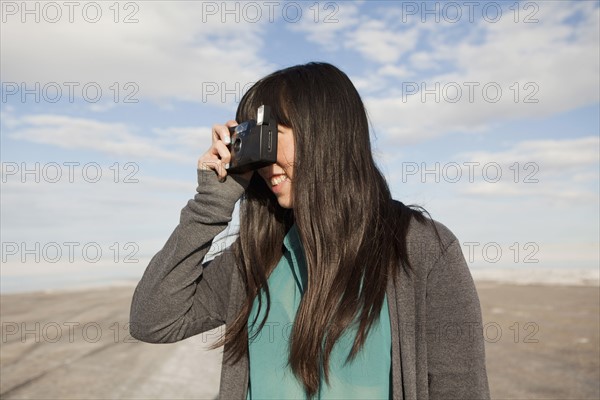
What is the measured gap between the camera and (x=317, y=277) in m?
1.79

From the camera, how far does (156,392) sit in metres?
4.99

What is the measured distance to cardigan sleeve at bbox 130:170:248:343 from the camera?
1944 mm

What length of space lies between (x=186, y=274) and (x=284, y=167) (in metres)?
0.47

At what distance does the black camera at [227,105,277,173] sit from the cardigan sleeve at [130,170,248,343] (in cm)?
15

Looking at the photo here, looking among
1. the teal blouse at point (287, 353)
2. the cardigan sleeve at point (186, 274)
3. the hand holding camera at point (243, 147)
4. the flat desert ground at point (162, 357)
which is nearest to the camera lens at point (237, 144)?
the hand holding camera at point (243, 147)

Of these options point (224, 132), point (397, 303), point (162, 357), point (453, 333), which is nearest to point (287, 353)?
point (397, 303)

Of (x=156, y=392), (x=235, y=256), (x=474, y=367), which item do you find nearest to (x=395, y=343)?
(x=474, y=367)

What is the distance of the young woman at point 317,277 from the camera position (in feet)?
5.50

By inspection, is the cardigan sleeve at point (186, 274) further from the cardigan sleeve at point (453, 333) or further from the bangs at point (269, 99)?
the cardigan sleeve at point (453, 333)

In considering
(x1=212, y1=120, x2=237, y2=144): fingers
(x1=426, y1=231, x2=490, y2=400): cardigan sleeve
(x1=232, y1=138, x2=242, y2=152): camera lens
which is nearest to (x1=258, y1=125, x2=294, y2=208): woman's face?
(x1=232, y1=138, x2=242, y2=152): camera lens

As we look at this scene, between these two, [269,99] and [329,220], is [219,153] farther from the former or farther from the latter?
[329,220]

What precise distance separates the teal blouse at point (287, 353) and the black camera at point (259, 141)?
0.90 ft

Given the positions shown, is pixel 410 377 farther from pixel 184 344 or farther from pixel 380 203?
pixel 184 344

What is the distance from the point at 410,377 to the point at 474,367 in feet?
0.58
